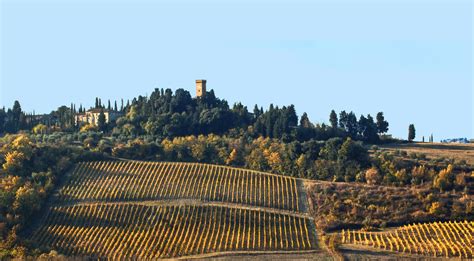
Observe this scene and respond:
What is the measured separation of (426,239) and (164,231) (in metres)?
23.9

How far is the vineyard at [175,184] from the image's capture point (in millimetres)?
92250

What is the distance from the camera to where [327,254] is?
254 feet

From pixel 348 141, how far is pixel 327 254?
26.7m

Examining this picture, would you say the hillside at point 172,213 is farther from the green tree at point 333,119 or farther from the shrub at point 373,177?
the green tree at point 333,119

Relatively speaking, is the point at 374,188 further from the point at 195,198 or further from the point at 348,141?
the point at 195,198

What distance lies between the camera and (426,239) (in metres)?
81.3

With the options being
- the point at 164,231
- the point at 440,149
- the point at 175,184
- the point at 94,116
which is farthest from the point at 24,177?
the point at 440,149

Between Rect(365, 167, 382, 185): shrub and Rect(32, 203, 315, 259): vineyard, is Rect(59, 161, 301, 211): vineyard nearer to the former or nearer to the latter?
Rect(32, 203, 315, 259): vineyard

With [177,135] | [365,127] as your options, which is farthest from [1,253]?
[365,127]

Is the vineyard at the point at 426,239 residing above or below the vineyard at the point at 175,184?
below

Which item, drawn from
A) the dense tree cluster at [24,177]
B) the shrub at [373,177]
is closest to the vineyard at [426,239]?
the shrub at [373,177]

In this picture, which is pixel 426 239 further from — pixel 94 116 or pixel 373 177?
pixel 94 116

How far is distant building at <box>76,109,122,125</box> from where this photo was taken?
5236 inches

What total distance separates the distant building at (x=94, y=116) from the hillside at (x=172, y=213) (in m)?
30.3
